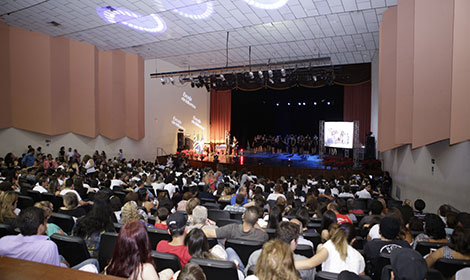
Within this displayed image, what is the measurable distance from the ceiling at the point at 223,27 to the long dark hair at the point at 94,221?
7.62 m

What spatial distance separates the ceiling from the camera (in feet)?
30.7

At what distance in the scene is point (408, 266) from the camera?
6.74 feet

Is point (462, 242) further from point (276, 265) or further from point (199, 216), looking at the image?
point (199, 216)

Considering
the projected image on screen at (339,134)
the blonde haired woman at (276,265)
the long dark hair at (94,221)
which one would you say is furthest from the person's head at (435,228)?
the projected image on screen at (339,134)

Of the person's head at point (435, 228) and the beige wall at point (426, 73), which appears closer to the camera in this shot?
the person's head at point (435, 228)

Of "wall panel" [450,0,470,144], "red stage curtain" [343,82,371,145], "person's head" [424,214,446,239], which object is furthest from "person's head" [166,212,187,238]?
"red stage curtain" [343,82,371,145]

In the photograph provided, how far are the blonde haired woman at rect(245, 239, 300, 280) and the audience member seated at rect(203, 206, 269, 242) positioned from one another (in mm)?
1346

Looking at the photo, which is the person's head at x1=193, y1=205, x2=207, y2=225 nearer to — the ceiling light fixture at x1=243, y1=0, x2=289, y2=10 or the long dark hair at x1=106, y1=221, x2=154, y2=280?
the long dark hair at x1=106, y1=221, x2=154, y2=280

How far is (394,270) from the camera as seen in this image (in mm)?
2117

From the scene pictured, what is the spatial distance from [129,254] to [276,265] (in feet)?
3.18

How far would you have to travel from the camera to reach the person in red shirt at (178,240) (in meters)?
2.58

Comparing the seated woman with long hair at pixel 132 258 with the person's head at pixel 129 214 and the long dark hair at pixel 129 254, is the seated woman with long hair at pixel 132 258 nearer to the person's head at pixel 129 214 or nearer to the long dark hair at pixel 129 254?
the long dark hair at pixel 129 254

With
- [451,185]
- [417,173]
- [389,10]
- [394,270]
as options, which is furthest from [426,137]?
[394,270]

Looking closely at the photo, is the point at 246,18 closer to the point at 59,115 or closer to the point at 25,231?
the point at 59,115
